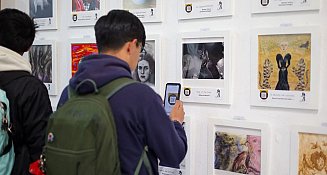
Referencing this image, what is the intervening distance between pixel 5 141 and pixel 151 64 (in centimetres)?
90

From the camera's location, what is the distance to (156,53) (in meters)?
2.23

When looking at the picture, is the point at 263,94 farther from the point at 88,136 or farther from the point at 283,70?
the point at 88,136

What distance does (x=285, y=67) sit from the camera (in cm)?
185

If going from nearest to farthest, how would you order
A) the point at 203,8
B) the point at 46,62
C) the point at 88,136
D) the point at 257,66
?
1. the point at 88,136
2. the point at 257,66
3. the point at 203,8
4. the point at 46,62

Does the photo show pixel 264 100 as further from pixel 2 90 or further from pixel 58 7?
pixel 58 7

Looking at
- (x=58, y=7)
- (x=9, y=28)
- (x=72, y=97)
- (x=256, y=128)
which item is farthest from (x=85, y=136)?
(x=58, y=7)

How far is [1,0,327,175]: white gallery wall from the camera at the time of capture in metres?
1.79

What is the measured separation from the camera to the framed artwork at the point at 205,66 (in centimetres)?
201

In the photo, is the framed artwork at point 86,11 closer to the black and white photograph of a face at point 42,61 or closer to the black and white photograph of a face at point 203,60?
the black and white photograph of a face at point 42,61

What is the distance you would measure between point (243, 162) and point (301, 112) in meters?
0.37

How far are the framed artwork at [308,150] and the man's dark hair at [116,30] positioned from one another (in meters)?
0.88

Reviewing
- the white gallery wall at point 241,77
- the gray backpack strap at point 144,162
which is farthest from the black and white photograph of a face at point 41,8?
the gray backpack strap at point 144,162

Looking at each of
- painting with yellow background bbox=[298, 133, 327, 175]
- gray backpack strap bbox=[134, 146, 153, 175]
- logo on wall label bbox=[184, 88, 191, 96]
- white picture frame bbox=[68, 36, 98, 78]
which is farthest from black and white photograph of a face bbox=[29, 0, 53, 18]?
painting with yellow background bbox=[298, 133, 327, 175]

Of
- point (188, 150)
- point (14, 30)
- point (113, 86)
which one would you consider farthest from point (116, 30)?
point (188, 150)
